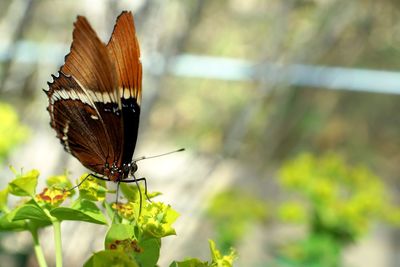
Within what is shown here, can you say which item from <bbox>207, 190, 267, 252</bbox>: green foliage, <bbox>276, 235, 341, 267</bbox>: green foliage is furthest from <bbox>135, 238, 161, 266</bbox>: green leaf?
<bbox>207, 190, 267, 252</bbox>: green foliage

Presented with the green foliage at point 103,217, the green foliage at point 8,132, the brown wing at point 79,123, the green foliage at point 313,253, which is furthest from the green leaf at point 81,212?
the green foliage at point 313,253

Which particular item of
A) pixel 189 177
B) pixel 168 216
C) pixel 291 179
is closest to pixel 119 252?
pixel 168 216

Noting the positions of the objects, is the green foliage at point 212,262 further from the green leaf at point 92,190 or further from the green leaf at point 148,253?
the green leaf at point 92,190

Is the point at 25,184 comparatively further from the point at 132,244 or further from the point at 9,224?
the point at 132,244

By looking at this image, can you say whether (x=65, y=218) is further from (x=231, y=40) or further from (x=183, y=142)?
(x=231, y=40)

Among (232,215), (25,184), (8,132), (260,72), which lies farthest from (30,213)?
(260,72)

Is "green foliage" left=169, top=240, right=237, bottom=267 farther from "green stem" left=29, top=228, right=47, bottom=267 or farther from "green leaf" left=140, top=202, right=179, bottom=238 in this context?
"green stem" left=29, top=228, right=47, bottom=267

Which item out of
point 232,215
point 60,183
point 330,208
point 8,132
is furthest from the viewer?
point 232,215

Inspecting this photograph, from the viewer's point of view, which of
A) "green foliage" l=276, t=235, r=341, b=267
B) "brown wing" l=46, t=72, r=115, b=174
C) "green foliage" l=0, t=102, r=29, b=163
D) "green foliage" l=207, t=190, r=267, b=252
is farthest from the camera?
"green foliage" l=207, t=190, r=267, b=252
